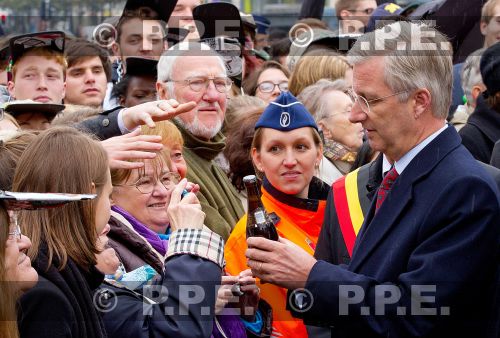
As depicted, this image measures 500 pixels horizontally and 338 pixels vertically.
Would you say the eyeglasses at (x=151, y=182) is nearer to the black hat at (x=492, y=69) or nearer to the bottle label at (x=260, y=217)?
the bottle label at (x=260, y=217)

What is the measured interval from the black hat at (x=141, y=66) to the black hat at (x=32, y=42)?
22.9 inches

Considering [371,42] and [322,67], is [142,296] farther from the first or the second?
[322,67]

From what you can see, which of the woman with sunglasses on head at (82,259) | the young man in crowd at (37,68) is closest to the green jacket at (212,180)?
the young man in crowd at (37,68)

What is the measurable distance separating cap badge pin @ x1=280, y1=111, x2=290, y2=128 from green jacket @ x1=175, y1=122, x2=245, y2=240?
62cm

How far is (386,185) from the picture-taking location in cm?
392

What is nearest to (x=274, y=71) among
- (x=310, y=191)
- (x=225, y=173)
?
(x=225, y=173)

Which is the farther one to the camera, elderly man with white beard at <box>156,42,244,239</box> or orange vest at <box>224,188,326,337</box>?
elderly man with white beard at <box>156,42,244,239</box>

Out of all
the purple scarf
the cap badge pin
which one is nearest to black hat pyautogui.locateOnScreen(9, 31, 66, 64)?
the cap badge pin

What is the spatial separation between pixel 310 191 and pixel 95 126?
1.28 meters

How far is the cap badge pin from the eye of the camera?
17.0ft

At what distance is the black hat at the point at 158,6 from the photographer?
8000mm

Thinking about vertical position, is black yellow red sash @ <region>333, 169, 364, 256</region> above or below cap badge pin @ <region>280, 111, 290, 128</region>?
below

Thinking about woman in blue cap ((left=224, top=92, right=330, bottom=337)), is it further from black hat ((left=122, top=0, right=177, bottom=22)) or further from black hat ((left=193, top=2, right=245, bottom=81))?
black hat ((left=122, top=0, right=177, bottom=22))

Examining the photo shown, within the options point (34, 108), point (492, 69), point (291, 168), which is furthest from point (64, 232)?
point (492, 69)
